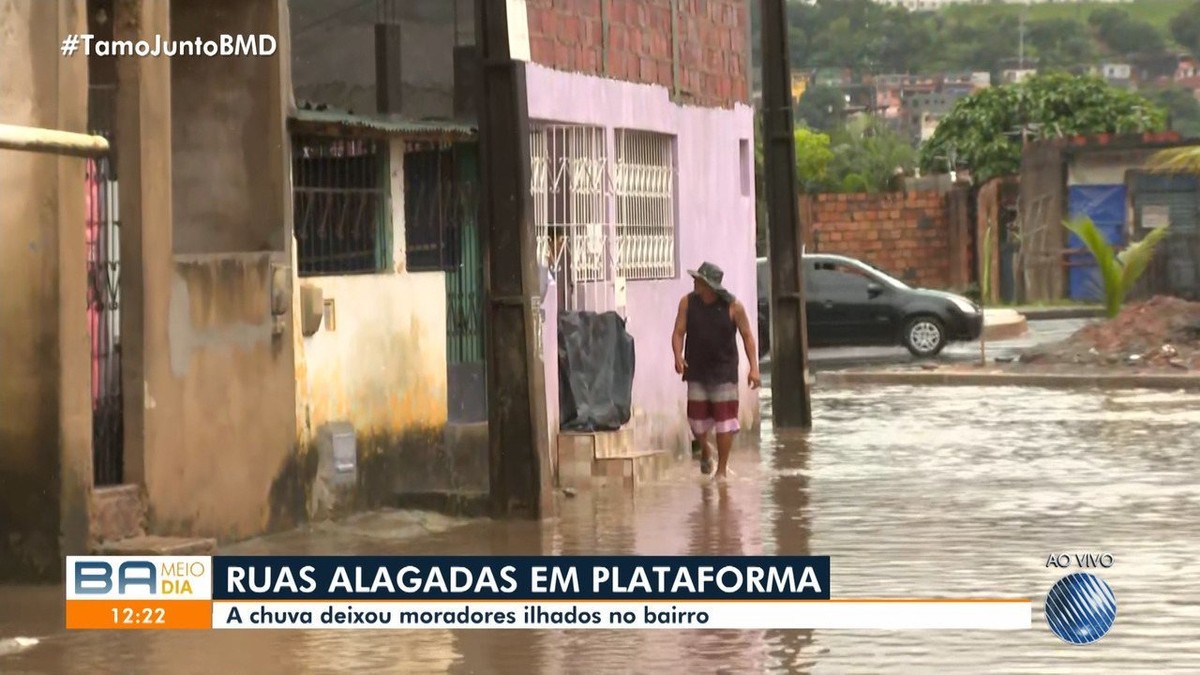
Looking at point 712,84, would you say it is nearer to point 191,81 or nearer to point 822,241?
point 191,81

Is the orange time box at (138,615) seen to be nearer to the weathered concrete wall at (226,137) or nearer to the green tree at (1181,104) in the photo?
the weathered concrete wall at (226,137)

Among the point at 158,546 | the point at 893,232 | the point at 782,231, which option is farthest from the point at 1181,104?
the point at 158,546

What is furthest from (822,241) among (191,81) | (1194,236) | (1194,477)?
(191,81)

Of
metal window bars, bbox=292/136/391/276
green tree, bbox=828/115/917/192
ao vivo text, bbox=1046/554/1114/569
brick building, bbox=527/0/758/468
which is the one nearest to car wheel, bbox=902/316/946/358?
brick building, bbox=527/0/758/468

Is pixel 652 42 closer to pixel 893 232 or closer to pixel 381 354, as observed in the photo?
pixel 381 354

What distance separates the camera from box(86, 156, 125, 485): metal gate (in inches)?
545

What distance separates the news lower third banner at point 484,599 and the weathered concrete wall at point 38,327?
343 mm

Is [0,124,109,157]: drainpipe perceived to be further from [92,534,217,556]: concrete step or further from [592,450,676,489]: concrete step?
[592,450,676,489]: concrete step

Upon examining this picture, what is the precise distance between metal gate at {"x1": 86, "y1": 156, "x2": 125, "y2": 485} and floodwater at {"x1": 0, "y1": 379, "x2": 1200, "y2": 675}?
1.02 meters

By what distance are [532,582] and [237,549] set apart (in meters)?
2.34

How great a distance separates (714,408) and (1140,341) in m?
14.5

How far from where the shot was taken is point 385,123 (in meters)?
16.1

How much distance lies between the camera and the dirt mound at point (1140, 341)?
3134cm

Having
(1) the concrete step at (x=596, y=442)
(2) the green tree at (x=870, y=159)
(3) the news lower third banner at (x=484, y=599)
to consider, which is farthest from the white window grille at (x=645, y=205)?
(2) the green tree at (x=870, y=159)
